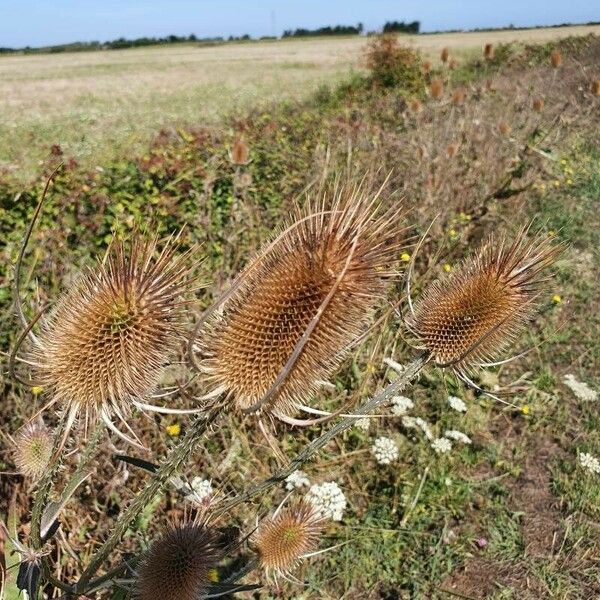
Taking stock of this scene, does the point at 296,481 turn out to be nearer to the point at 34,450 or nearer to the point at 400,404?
the point at 400,404

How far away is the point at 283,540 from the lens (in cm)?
216

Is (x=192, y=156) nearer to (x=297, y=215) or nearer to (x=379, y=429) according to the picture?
(x=379, y=429)

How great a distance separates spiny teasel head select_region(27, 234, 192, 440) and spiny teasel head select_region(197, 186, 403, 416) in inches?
5.1

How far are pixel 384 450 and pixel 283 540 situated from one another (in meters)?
1.28

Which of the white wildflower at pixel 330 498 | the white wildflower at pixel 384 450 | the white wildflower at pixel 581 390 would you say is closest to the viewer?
the white wildflower at pixel 330 498

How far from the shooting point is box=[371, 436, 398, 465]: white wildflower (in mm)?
3305

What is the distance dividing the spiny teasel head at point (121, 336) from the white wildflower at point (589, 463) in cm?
287

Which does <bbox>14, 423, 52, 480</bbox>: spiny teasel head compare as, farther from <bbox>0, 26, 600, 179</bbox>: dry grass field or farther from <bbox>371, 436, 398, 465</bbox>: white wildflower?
<bbox>0, 26, 600, 179</bbox>: dry grass field

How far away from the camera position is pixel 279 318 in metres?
1.44

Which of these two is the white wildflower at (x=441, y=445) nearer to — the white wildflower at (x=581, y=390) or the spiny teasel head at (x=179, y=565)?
the white wildflower at (x=581, y=390)

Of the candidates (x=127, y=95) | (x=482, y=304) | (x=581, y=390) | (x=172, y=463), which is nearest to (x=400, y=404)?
(x=581, y=390)

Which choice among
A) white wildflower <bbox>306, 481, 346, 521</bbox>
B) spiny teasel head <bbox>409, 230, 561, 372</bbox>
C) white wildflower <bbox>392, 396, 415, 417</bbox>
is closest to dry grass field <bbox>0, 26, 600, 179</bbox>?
white wildflower <bbox>392, 396, 415, 417</bbox>

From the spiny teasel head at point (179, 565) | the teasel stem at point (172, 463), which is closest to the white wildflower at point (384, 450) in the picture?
the spiny teasel head at point (179, 565)

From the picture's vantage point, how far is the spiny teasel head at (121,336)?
143 cm
